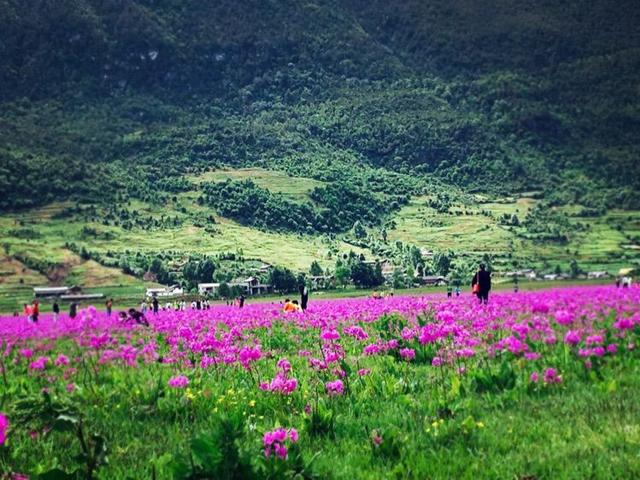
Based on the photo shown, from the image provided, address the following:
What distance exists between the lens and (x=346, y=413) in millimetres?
7258

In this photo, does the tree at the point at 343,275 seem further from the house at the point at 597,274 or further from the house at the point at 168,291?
the house at the point at 597,274

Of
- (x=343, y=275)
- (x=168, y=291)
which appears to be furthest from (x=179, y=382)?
(x=168, y=291)

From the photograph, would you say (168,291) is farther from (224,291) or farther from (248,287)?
(224,291)

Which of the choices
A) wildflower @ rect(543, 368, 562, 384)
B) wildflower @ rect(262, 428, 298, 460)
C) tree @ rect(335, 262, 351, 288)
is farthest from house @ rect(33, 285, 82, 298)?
wildflower @ rect(262, 428, 298, 460)

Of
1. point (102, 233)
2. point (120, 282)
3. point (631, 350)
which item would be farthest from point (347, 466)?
point (102, 233)

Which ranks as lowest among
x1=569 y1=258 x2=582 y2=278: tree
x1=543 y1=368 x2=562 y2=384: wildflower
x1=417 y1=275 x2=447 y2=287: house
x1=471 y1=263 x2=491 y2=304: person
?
x1=543 y1=368 x2=562 y2=384: wildflower

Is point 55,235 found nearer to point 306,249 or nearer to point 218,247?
point 218,247

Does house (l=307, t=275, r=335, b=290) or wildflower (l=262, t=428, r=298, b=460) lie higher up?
house (l=307, t=275, r=335, b=290)

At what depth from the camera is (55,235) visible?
18962 centimetres

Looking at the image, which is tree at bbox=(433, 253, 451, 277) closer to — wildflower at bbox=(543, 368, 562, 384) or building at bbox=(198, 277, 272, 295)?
building at bbox=(198, 277, 272, 295)

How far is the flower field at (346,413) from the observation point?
506 cm

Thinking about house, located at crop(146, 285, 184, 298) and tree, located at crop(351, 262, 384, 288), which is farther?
tree, located at crop(351, 262, 384, 288)

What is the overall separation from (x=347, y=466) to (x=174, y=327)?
1243 centimetres

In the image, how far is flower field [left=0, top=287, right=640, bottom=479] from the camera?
5.06 metres
